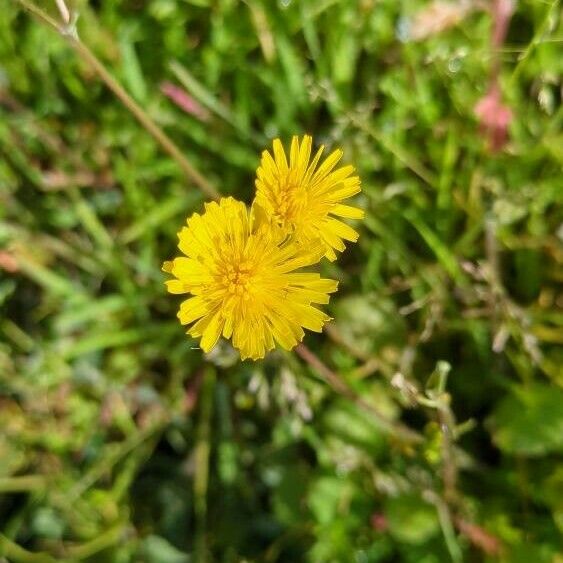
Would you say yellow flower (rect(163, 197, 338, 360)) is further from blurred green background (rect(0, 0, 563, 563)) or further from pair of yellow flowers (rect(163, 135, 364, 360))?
blurred green background (rect(0, 0, 563, 563))

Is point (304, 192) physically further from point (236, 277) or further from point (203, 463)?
point (203, 463)

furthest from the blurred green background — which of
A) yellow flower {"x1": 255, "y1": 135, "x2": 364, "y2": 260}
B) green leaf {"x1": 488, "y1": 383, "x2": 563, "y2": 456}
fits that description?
yellow flower {"x1": 255, "y1": 135, "x2": 364, "y2": 260}

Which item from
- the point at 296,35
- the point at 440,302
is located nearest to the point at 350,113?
the point at 296,35

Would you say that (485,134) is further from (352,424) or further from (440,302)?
(352,424)

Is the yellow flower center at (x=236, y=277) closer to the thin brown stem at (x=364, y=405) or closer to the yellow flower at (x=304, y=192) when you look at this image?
the yellow flower at (x=304, y=192)

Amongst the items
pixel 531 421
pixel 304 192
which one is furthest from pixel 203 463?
pixel 304 192

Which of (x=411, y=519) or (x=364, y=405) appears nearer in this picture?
(x=364, y=405)

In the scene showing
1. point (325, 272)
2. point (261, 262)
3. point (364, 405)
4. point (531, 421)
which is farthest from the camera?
point (325, 272)
